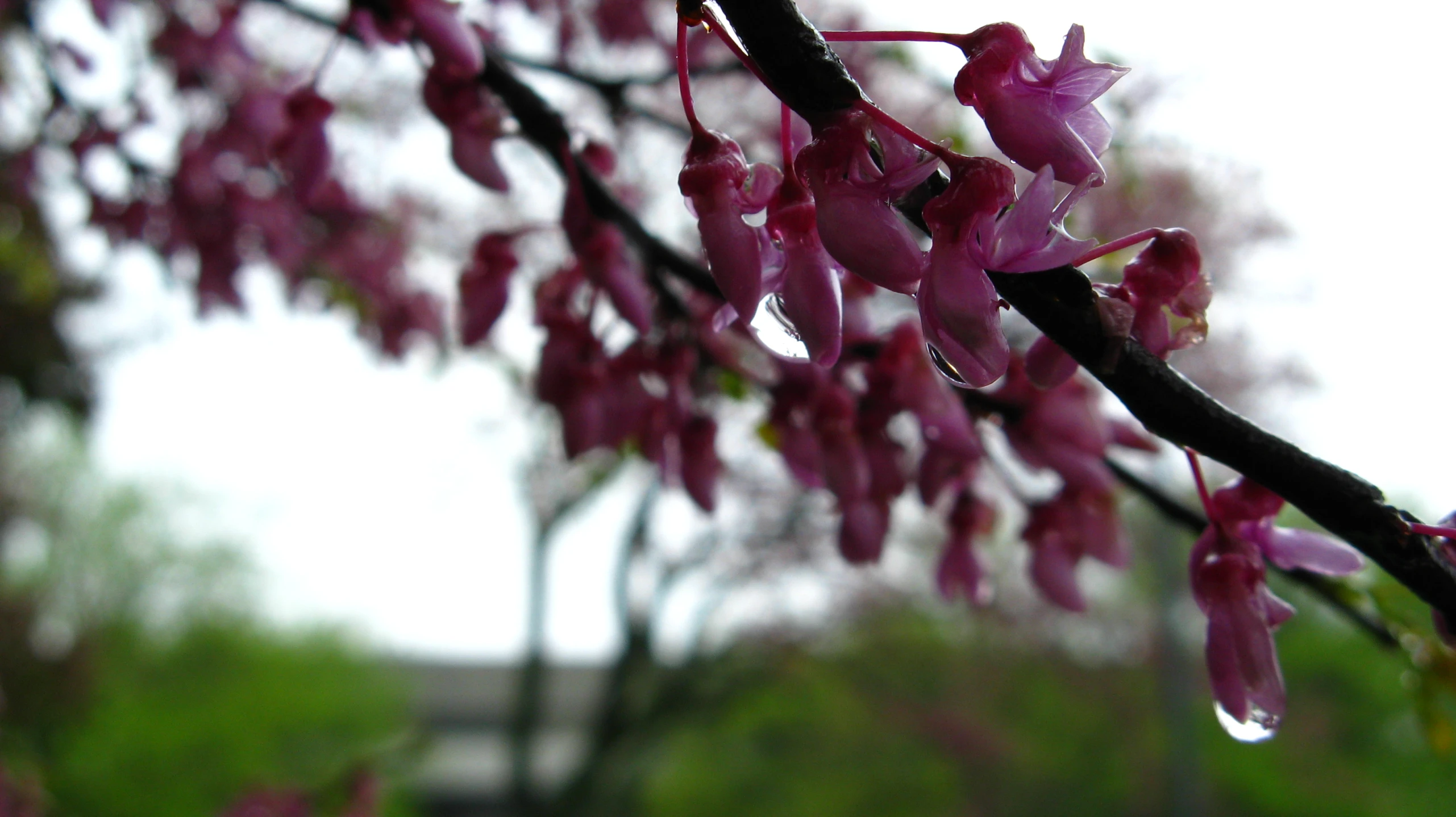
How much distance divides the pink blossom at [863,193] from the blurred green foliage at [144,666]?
7.24m

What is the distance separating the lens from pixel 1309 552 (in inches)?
17.1

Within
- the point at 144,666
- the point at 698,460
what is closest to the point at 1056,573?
the point at 698,460

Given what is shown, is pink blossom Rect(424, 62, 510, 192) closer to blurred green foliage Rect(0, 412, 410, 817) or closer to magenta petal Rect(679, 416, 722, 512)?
magenta petal Rect(679, 416, 722, 512)

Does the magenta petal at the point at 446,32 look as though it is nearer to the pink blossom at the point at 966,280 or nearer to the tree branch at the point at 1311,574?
the pink blossom at the point at 966,280

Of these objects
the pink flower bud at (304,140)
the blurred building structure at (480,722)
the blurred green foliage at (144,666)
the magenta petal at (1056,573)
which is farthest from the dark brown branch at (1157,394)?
the blurred building structure at (480,722)

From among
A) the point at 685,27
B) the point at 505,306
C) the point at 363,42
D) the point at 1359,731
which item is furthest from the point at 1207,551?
the point at 1359,731

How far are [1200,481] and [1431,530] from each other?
3.3 inches

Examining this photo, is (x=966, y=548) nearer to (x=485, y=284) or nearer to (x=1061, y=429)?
(x=1061, y=429)

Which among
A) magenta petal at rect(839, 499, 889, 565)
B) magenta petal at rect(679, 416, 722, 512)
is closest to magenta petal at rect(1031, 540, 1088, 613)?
magenta petal at rect(839, 499, 889, 565)

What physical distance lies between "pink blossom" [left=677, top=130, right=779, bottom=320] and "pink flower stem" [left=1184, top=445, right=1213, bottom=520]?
213 millimetres

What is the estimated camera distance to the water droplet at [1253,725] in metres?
0.37

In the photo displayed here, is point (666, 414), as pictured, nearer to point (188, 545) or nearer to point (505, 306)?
point (505, 306)

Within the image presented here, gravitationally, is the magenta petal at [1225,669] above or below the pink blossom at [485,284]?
below

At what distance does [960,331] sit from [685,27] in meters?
0.15
